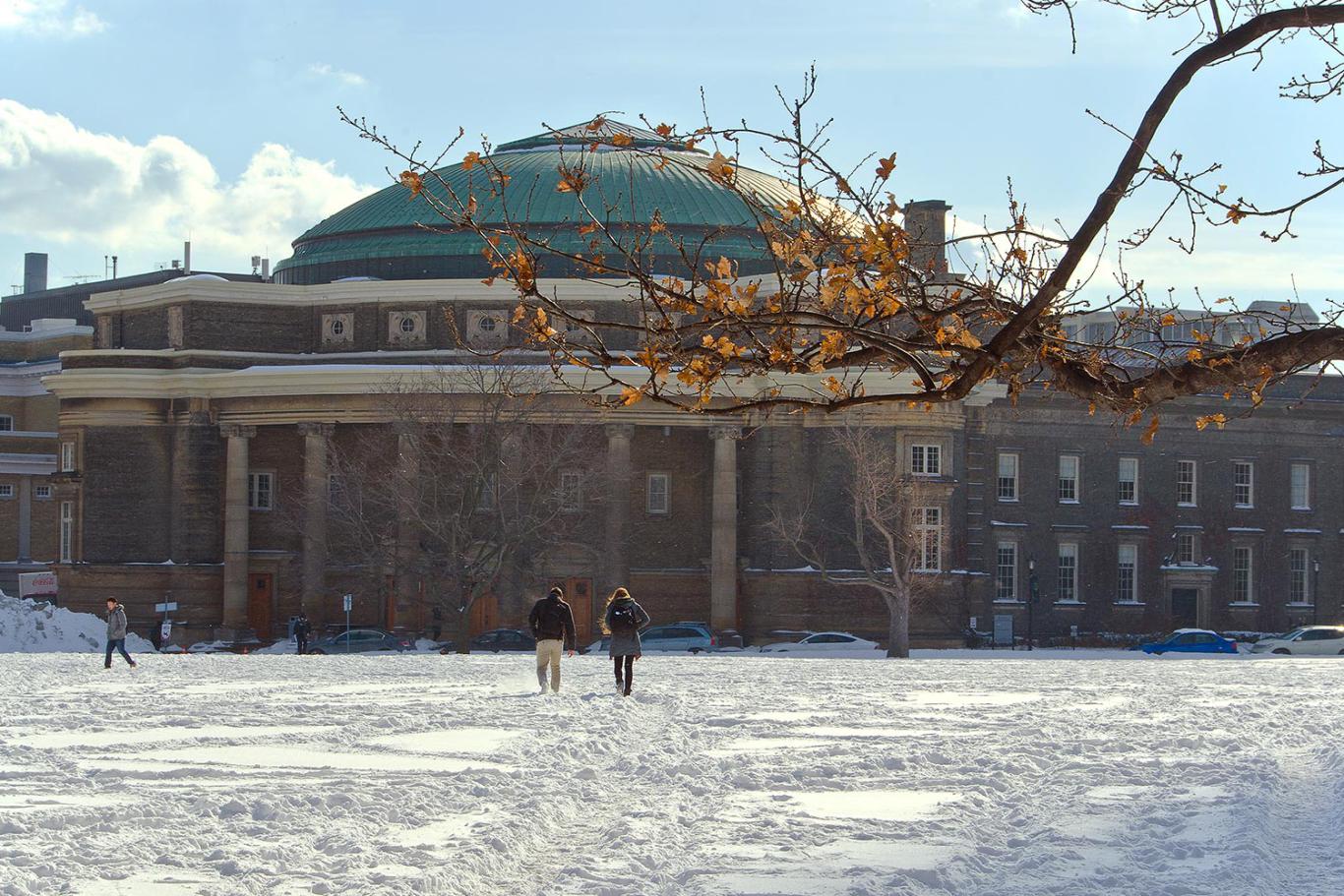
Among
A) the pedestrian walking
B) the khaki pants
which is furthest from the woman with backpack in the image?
the pedestrian walking

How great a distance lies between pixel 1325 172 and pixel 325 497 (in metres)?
62.5

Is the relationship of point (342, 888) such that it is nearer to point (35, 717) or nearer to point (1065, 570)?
point (35, 717)

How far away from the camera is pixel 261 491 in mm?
79812

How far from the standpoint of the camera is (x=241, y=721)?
91.6 feet

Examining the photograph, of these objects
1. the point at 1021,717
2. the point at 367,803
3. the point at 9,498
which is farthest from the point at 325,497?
the point at 367,803

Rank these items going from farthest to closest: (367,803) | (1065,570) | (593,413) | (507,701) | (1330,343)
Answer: (1065,570), (593,413), (507,701), (367,803), (1330,343)

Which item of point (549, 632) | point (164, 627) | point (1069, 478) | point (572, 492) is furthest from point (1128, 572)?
point (549, 632)

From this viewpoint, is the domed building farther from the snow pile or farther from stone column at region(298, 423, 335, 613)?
the snow pile

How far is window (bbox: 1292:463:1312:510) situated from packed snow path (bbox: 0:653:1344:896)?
54728 mm

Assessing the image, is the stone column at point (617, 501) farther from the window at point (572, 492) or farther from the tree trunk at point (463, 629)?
the tree trunk at point (463, 629)

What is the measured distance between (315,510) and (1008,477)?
1096 inches

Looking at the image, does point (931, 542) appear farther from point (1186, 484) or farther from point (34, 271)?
point (34, 271)

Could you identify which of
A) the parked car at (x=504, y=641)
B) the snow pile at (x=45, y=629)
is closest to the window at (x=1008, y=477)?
the parked car at (x=504, y=641)

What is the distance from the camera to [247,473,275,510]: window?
7944 centimetres
